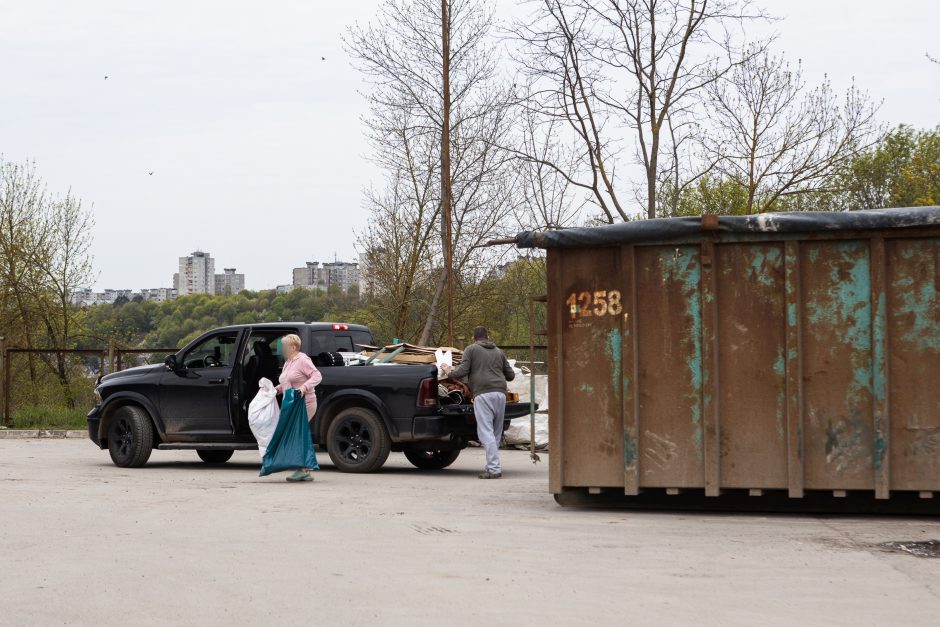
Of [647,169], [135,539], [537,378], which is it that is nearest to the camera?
[135,539]

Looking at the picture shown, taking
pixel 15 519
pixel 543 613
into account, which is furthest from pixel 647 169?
pixel 543 613

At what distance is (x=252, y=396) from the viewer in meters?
15.2

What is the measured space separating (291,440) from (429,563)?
6142 mm

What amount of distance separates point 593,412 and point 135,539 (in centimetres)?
411

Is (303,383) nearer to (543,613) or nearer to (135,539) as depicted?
(135,539)

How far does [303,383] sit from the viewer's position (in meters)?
13.5

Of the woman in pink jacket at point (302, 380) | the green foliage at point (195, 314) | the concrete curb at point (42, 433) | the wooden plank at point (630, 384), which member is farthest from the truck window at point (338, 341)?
the concrete curb at point (42, 433)

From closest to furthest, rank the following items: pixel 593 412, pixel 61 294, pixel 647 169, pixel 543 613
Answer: pixel 543 613 → pixel 593 412 → pixel 647 169 → pixel 61 294

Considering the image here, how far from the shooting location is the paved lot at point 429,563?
6184 millimetres

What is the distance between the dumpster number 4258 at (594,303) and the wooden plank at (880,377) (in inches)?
86.2

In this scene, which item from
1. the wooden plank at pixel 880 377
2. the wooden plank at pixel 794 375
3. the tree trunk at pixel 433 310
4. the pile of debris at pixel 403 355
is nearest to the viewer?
the wooden plank at pixel 880 377

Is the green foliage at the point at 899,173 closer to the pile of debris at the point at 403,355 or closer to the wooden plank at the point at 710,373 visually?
the pile of debris at the point at 403,355

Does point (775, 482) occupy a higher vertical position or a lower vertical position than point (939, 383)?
lower

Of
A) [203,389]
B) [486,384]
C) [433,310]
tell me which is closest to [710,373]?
[486,384]
